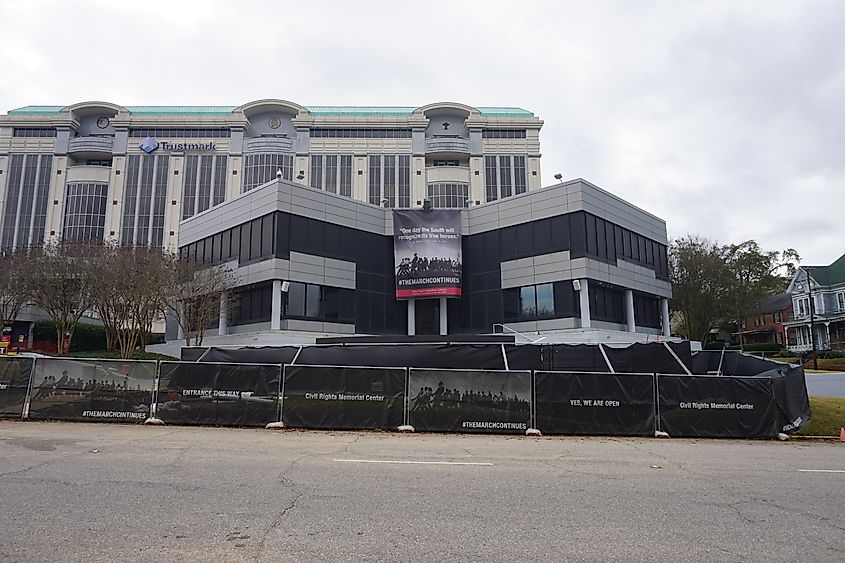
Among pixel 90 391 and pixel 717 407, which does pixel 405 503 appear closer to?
pixel 717 407

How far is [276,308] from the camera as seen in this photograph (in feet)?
107

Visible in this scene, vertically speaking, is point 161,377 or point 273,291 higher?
point 273,291

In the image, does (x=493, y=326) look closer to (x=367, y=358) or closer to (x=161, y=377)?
(x=367, y=358)

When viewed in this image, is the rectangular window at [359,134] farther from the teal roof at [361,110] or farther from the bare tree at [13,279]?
the bare tree at [13,279]

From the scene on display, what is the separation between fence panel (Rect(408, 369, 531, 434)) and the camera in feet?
50.3

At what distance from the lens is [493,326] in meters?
36.6

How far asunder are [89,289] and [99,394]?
68.5ft

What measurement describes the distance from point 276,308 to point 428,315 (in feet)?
33.7

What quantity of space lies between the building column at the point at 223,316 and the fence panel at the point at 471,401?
2217cm

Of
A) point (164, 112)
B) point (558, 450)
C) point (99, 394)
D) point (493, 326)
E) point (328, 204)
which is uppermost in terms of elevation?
point (164, 112)

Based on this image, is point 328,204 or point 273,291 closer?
point 273,291

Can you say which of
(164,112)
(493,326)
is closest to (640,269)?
(493,326)

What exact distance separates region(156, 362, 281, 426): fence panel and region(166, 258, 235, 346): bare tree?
17.8 m

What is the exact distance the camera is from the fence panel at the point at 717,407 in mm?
15203
